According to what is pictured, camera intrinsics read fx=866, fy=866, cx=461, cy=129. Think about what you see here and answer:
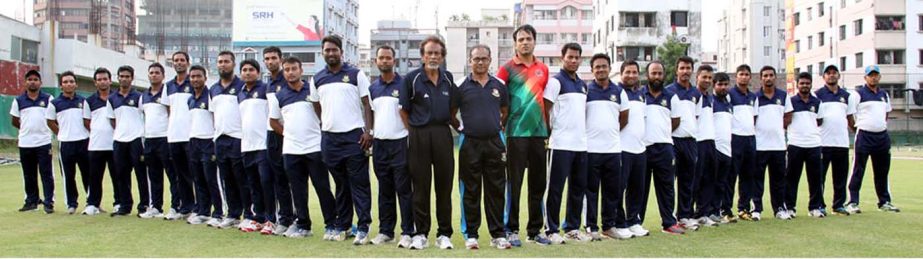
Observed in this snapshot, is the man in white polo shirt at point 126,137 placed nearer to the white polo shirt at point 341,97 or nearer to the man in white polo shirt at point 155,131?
the man in white polo shirt at point 155,131

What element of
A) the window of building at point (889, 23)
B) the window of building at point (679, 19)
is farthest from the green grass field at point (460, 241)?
the window of building at point (889, 23)

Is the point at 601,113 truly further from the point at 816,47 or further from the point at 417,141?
the point at 816,47

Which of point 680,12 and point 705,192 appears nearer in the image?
point 705,192

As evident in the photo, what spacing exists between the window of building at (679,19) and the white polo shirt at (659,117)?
40981 mm

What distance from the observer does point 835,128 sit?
9.55 m

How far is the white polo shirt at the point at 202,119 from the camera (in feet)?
28.0

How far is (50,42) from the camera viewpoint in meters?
32.5

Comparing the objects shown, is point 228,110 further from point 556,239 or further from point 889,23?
point 889,23

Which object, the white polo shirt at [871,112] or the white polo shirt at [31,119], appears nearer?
the white polo shirt at [871,112]

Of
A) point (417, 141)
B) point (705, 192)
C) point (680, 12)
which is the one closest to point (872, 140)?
point (705, 192)

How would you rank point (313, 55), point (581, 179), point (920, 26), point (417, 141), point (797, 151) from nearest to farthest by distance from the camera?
point (417, 141), point (581, 179), point (797, 151), point (920, 26), point (313, 55)

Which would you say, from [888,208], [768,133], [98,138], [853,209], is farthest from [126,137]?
[888,208]

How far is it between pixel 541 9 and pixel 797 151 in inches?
2367

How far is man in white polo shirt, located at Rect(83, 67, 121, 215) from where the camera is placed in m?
9.60
